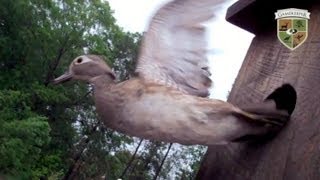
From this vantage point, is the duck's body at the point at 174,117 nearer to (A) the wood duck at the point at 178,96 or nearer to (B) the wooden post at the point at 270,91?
(A) the wood duck at the point at 178,96

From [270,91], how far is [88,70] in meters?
0.71

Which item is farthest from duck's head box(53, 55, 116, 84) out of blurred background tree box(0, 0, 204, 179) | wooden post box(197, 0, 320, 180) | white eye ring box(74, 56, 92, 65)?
blurred background tree box(0, 0, 204, 179)

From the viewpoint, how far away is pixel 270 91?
202 cm

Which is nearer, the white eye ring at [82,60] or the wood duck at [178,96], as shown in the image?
the wood duck at [178,96]

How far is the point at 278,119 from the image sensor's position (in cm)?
182

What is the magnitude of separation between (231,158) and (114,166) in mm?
20445

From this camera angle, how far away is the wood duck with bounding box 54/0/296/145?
5.90 feet

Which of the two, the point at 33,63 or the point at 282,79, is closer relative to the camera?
the point at 282,79

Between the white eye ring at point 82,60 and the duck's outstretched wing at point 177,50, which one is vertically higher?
the duck's outstretched wing at point 177,50

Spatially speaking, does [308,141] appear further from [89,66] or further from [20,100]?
[20,100]

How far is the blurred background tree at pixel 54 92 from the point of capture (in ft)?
50.5

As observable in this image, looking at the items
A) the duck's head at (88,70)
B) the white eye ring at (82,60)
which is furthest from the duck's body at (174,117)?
the white eye ring at (82,60)

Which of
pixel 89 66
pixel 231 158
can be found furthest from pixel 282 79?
pixel 89 66

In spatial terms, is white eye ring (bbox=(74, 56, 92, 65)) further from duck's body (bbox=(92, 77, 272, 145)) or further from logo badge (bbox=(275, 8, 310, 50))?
logo badge (bbox=(275, 8, 310, 50))
